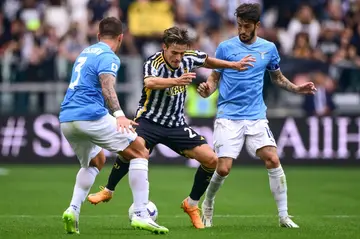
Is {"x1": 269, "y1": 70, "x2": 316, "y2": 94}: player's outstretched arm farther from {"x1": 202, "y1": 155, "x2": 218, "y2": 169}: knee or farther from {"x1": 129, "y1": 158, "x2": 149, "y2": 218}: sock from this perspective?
{"x1": 129, "y1": 158, "x2": 149, "y2": 218}: sock

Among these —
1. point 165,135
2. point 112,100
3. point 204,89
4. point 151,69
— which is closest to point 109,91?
point 112,100

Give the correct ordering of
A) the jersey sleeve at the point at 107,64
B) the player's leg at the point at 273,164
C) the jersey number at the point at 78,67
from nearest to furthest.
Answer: the jersey sleeve at the point at 107,64 < the jersey number at the point at 78,67 < the player's leg at the point at 273,164

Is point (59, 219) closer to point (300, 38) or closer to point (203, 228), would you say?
point (203, 228)

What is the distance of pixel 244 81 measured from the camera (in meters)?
11.4

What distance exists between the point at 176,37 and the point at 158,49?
11618mm

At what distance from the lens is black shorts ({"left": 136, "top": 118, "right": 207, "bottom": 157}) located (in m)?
11.0

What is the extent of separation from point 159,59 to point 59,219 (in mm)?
2604

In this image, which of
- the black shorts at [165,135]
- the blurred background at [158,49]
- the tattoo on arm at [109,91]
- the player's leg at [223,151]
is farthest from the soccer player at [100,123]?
the blurred background at [158,49]

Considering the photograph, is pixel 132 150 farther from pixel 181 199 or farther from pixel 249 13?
pixel 181 199

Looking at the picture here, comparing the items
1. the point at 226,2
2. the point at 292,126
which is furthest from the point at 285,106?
the point at 226,2

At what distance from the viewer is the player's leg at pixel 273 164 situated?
11180 millimetres

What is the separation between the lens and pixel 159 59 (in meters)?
10.9

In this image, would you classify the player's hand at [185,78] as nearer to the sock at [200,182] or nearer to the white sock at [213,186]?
the sock at [200,182]

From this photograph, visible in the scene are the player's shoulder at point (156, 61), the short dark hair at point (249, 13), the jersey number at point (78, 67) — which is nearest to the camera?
the jersey number at point (78, 67)
